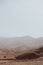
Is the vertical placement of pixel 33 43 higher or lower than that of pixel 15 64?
higher

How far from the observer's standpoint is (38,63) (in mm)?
3156

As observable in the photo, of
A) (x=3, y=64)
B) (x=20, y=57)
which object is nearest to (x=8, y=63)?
(x=3, y=64)

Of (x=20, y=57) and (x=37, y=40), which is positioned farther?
(x=37, y=40)

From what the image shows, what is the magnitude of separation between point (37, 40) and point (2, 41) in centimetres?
212

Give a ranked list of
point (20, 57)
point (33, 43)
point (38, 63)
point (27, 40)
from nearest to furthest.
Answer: point (38, 63)
point (20, 57)
point (33, 43)
point (27, 40)

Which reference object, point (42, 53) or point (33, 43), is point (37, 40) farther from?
point (42, 53)

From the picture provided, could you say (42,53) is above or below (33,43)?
below

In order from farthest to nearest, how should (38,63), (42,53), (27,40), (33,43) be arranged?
(27,40) → (33,43) → (42,53) → (38,63)

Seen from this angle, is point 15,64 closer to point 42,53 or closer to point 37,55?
point 37,55

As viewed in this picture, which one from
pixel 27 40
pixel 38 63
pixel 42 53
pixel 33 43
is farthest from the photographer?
→ pixel 27 40

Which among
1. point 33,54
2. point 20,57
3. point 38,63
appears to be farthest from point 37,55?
point 38,63

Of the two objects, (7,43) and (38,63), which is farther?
(7,43)

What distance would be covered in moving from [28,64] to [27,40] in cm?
744

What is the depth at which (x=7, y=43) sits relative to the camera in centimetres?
995
